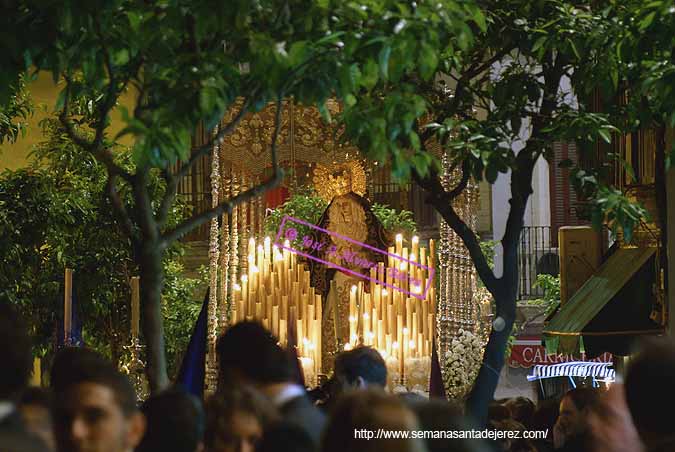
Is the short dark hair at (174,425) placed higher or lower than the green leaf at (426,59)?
lower

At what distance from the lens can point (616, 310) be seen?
1562 centimetres

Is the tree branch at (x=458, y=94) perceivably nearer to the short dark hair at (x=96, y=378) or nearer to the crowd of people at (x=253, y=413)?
the crowd of people at (x=253, y=413)

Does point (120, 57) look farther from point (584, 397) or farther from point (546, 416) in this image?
point (546, 416)

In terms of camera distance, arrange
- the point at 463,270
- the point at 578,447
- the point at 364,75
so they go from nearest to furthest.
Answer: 1. the point at 578,447
2. the point at 364,75
3. the point at 463,270

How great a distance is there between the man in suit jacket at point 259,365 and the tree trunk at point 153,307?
1.31 metres

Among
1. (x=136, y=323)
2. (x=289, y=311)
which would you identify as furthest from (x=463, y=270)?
(x=136, y=323)

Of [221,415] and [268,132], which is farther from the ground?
[268,132]

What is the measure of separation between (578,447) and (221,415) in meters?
2.37

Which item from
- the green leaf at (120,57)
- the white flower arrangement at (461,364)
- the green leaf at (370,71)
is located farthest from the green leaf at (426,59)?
the white flower arrangement at (461,364)

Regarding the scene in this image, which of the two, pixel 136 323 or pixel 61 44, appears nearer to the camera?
pixel 61 44

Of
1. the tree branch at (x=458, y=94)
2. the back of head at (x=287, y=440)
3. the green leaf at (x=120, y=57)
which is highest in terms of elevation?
the tree branch at (x=458, y=94)

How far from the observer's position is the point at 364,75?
8094mm

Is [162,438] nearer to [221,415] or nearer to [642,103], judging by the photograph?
[221,415]

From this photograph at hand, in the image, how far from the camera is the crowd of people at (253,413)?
4.66 metres
